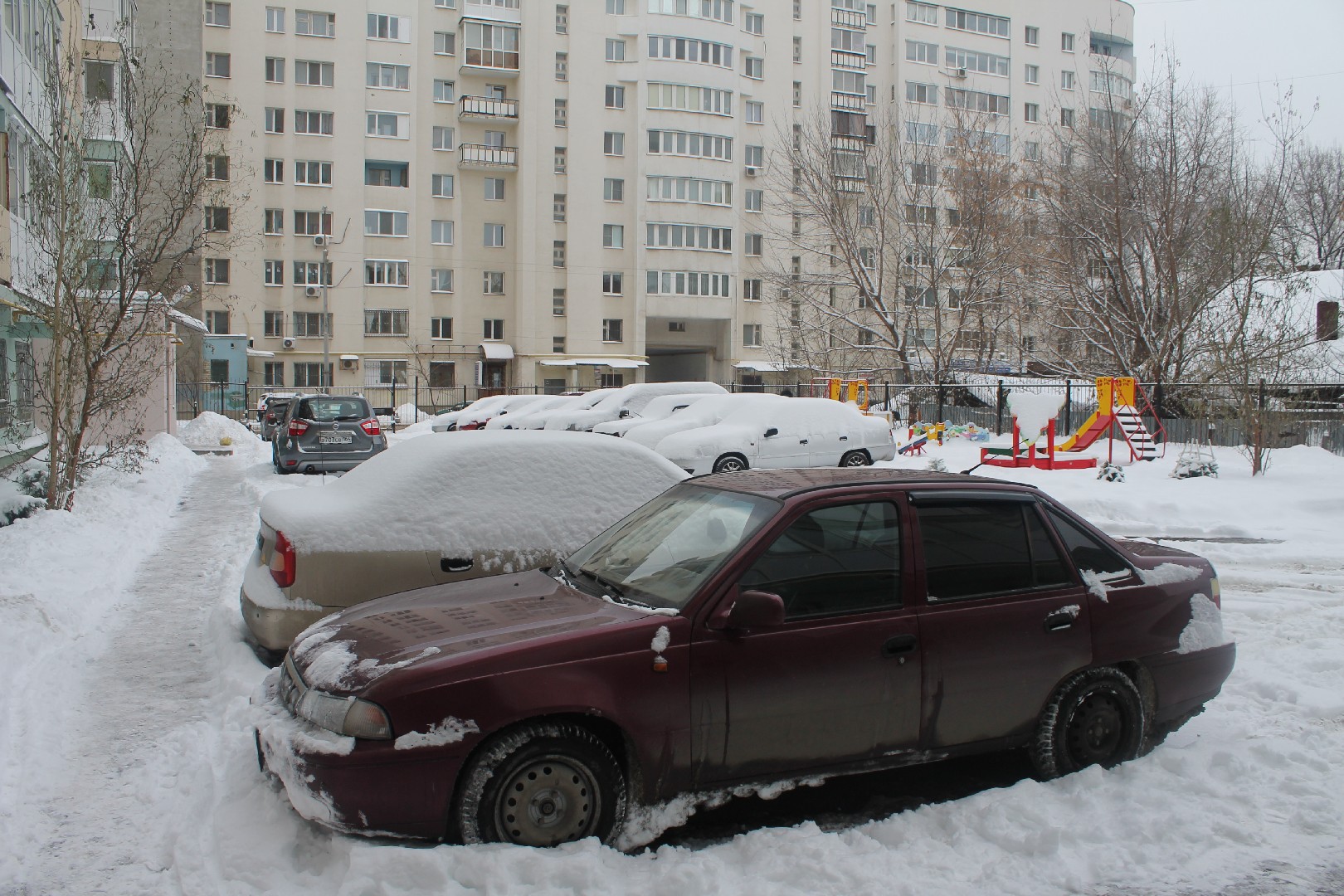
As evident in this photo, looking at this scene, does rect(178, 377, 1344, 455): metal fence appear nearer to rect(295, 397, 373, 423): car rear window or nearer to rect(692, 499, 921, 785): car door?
rect(692, 499, 921, 785): car door

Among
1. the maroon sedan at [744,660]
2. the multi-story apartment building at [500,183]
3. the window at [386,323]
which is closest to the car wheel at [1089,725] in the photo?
the maroon sedan at [744,660]

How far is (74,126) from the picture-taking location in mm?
13141

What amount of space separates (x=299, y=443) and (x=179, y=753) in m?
14.5

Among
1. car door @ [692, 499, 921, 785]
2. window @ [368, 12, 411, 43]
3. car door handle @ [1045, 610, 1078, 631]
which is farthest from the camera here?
window @ [368, 12, 411, 43]

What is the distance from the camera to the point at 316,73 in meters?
56.4

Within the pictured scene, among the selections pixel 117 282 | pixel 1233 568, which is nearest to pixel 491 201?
pixel 117 282

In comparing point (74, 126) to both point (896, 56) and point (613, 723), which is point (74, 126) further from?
point (896, 56)

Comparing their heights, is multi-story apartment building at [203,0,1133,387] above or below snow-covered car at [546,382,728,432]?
above

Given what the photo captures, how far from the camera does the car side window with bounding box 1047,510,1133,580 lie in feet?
16.3

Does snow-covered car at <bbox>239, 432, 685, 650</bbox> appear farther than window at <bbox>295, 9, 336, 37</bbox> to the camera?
No

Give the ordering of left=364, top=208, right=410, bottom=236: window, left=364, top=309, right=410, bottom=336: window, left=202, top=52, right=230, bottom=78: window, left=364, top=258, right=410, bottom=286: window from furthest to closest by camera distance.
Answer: left=364, top=309, right=410, bottom=336: window < left=364, top=258, right=410, bottom=286: window < left=364, top=208, right=410, bottom=236: window < left=202, top=52, right=230, bottom=78: window

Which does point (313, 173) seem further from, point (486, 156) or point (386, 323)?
point (486, 156)

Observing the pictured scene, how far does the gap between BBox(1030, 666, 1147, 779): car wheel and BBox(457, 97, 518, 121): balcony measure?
58.6 m

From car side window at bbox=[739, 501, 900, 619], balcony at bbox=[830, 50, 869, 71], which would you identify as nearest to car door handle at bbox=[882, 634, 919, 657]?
car side window at bbox=[739, 501, 900, 619]
